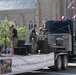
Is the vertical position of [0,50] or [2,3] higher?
[2,3]

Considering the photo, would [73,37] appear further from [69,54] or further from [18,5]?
[18,5]

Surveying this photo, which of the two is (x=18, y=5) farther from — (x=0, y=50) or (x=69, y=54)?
(x=0, y=50)

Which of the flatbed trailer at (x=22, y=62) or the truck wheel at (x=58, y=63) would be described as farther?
the truck wheel at (x=58, y=63)

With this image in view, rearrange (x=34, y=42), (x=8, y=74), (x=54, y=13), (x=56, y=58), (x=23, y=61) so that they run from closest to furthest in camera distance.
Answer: (x=8, y=74), (x=23, y=61), (x=34, y=42), (x=56, y=58), (x=54, y=13)

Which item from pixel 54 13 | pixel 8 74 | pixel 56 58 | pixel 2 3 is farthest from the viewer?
pixel 2 3

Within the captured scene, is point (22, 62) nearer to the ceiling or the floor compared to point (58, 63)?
nearer to the ceiling

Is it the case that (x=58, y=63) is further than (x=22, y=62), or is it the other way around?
(x=58, y=63)

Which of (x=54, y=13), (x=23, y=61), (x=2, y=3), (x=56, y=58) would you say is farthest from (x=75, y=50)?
(x=2, y=3)

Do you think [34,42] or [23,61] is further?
[34,42]

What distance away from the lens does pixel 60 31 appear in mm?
17531

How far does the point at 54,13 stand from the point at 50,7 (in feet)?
5.33

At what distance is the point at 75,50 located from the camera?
57.2ft

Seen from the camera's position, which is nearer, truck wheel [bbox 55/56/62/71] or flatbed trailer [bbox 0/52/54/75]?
flatbed trailer [bbox 0/52/54/75]

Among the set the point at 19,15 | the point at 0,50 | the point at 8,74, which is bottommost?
the point at 8,74
